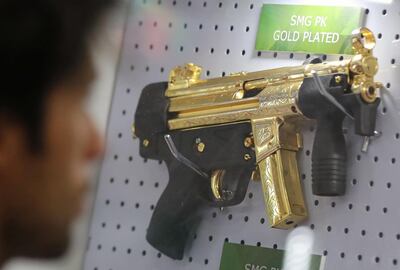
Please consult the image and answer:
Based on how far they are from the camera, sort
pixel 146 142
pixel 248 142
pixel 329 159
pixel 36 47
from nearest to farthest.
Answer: pixel 36 47, pixel 329 159, pixel 248 142, pixel 146 142

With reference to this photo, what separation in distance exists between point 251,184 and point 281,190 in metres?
0.15

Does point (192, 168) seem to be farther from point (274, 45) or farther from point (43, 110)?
point (43, 110)

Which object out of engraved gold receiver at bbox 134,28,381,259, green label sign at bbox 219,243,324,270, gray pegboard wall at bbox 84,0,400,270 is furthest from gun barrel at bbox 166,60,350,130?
green label sign at bbox 219,243,324,270

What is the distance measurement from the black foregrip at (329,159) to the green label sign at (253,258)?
0.16 m

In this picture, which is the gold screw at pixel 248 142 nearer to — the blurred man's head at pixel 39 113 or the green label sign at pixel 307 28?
the green label sign at pixel 307 28

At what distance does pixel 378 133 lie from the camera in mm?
1318

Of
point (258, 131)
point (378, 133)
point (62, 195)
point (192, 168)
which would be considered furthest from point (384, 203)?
point (62, 195)

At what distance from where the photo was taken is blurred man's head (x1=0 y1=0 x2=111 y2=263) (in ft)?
0.81

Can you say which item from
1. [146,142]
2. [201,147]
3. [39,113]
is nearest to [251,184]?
[201,147]

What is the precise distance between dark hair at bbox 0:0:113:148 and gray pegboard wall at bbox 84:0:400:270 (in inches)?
43.6

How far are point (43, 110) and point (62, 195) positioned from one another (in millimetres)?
27

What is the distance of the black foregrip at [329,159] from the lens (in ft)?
4.13

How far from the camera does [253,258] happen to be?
4.71 feet

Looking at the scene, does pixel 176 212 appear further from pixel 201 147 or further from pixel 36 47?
pixel 36 47
